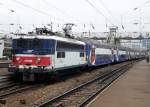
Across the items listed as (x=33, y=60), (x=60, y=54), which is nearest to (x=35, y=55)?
(x=33, y=60)

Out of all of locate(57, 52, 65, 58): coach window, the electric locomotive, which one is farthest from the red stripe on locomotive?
locate(57, 52, 65, 58): coach window

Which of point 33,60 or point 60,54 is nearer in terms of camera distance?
point 33,60

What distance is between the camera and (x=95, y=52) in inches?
1566

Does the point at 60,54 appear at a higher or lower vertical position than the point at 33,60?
higher

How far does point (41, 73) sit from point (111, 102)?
7.67 metres

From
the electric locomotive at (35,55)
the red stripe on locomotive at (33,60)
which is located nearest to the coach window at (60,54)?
the electric locomotive at (35,55)

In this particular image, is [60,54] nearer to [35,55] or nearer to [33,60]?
[35,55]

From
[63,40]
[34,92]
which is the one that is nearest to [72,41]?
[63,40]

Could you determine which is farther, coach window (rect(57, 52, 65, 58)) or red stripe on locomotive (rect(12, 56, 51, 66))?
coach window (rect(57, 52, 65, 58))

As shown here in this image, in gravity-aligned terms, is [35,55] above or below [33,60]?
above

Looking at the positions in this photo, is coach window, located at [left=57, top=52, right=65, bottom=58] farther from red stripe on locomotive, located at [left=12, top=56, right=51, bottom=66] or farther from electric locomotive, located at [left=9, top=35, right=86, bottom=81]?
red stripe on locomotive, located at [left=12, top=56, right=51, bottom=66]

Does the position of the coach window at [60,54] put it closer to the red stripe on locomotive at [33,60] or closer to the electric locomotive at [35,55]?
the electric locomotive at [35,55]

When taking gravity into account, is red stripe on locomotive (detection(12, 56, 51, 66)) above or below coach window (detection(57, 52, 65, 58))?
below

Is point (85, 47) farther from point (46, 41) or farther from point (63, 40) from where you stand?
point (46, 41)
